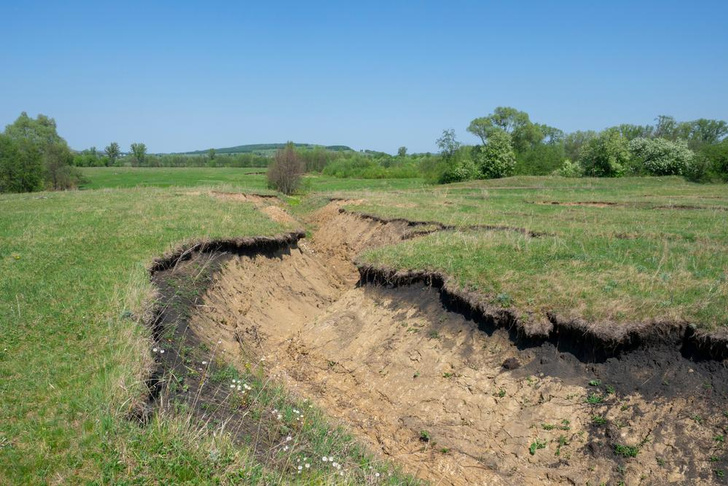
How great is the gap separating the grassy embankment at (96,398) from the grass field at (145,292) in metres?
0.02

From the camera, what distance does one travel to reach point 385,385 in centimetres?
959

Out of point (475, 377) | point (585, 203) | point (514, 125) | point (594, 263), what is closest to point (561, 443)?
point (475, 377)

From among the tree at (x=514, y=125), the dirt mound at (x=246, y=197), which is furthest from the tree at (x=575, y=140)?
the dirt mound at (x=246, y=197)

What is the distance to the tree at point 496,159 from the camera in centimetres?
5991

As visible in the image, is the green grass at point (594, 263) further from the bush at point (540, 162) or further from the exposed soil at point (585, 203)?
the bush at point (540, 162)

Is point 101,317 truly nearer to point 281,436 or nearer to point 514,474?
point 281,436

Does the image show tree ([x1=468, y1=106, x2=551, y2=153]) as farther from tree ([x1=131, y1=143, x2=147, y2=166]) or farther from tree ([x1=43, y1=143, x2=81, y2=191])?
tree ([x1=131, y1=143, x2=147, y2=166])

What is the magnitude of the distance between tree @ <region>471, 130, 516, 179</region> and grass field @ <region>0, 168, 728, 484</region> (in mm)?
41763

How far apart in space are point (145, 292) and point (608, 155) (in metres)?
57.1

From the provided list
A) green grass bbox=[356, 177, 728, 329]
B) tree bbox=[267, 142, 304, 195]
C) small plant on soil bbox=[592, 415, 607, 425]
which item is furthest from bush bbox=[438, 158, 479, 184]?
small plant on soil bbox=[592, 415, 607, 425]

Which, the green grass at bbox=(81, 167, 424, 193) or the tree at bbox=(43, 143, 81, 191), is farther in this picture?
the tree at bbox=(43, 143, 81, 191)

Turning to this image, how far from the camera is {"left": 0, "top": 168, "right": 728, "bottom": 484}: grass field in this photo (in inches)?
178

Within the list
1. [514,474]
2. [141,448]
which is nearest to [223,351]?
[141,448]

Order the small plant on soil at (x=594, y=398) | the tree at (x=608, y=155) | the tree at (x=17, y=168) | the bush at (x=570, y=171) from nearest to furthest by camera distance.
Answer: the small plant on soil at (x=594, y=398) → the tree at (x=17, y=168) → the tree at (x=608, y=155) → the bush at (x=570, y=171)
